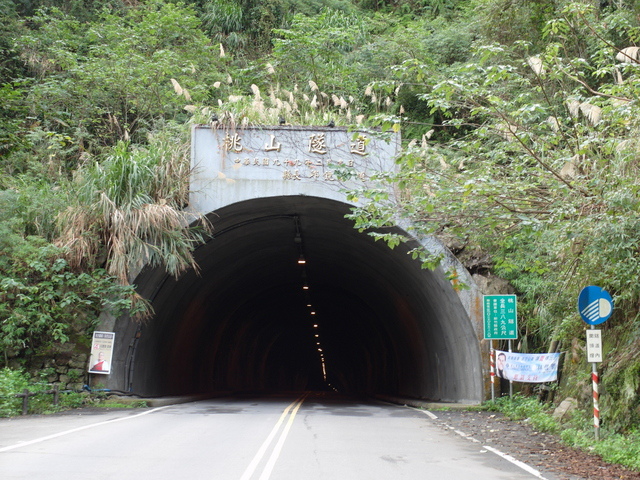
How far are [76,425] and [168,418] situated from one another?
195 cm

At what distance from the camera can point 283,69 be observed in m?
20.4

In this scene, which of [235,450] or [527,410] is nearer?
[235,450]

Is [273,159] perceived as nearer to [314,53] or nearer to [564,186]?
[314,53]

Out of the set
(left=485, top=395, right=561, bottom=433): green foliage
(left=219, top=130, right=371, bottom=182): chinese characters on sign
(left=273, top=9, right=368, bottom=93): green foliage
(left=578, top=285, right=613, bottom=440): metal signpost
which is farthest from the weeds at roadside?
(left=273, top=9, right=368, bottom=93): green foliage

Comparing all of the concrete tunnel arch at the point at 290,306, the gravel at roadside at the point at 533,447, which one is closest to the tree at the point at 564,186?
the gravel at roadside at the point at 533,447

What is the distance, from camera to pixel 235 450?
781cm

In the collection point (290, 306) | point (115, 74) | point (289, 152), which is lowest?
point (290, 306)

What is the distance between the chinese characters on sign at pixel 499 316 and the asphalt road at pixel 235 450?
2.58 metres

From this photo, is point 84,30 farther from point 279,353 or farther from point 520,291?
point 279,353

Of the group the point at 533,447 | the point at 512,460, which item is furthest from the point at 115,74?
the point at 512,460

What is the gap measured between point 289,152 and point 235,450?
7.87 metres

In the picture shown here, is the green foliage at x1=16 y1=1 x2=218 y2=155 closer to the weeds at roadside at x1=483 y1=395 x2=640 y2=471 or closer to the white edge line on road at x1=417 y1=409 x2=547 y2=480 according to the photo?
the weeds at roadside at x1=483 y1=395 x2=640 y2=471

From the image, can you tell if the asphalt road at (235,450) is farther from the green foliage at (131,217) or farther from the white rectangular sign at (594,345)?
the green foliage at (131,217)

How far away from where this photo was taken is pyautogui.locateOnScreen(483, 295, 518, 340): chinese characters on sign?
13008mm
